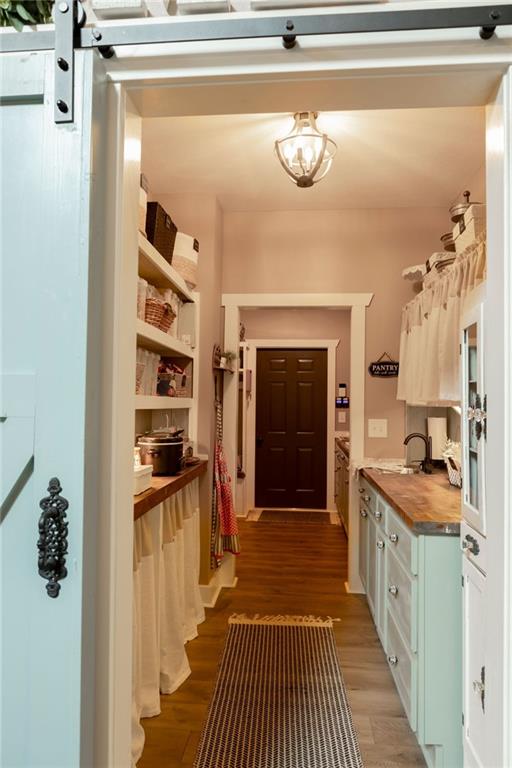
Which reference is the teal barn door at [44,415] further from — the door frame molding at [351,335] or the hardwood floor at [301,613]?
the door frame molding at [351,335]

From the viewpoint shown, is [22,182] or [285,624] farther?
[285,624]

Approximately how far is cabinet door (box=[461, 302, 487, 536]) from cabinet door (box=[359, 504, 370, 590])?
172cm

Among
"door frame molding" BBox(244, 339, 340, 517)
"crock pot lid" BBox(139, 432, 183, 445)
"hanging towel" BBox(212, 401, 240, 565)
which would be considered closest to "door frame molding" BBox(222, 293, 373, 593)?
"hanging towel" BBox(212, 401, 240, 565)

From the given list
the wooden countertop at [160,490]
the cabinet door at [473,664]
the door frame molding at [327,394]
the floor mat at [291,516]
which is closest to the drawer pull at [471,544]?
the cabinet door at [473,664]

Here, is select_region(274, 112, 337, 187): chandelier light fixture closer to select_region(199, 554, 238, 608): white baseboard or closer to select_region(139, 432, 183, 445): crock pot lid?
select_region(139, 432, 183, 445): crock pot lid

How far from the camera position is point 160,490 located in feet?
6.61

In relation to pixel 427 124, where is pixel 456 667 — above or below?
below

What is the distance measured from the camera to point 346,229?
11.7 ft

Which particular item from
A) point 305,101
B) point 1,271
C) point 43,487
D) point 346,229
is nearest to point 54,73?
point 1,271

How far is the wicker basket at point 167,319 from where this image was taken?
2.55 meters

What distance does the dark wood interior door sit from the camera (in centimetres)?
623

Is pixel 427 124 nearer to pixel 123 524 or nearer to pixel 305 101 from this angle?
pixel 305 101

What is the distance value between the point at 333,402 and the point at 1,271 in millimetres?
5519

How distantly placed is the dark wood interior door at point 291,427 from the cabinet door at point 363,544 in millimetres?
2780
